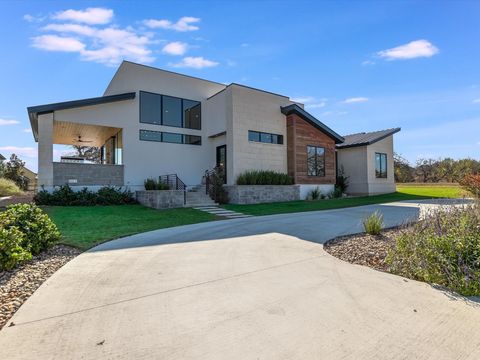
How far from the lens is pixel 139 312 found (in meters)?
3.46

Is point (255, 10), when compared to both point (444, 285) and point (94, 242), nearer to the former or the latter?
point (94, 242)

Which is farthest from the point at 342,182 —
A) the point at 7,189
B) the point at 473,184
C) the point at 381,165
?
the point at 7,189

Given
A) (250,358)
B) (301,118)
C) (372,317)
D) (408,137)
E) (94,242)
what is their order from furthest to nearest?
(408,137) < (301,118) < (94,242) < (372,317) < (250,358)

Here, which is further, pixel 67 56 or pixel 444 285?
pixel 67 56

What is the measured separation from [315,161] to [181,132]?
29.7 ft

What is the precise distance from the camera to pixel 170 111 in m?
18.5

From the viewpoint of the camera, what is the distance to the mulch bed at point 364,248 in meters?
5.60

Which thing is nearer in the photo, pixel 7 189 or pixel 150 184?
pixel 150 184

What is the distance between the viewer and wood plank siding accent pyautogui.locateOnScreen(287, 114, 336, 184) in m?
19.1

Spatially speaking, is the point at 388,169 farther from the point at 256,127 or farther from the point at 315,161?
the point at 256,127

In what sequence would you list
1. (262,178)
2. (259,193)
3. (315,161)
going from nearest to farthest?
(259,193), (262,178), (315,161)

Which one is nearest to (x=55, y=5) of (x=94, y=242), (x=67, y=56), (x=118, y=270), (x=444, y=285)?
(x=67, y=56)

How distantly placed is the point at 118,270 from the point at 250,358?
3.42 meters

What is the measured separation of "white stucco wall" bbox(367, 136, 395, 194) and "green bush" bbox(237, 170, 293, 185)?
737cm
